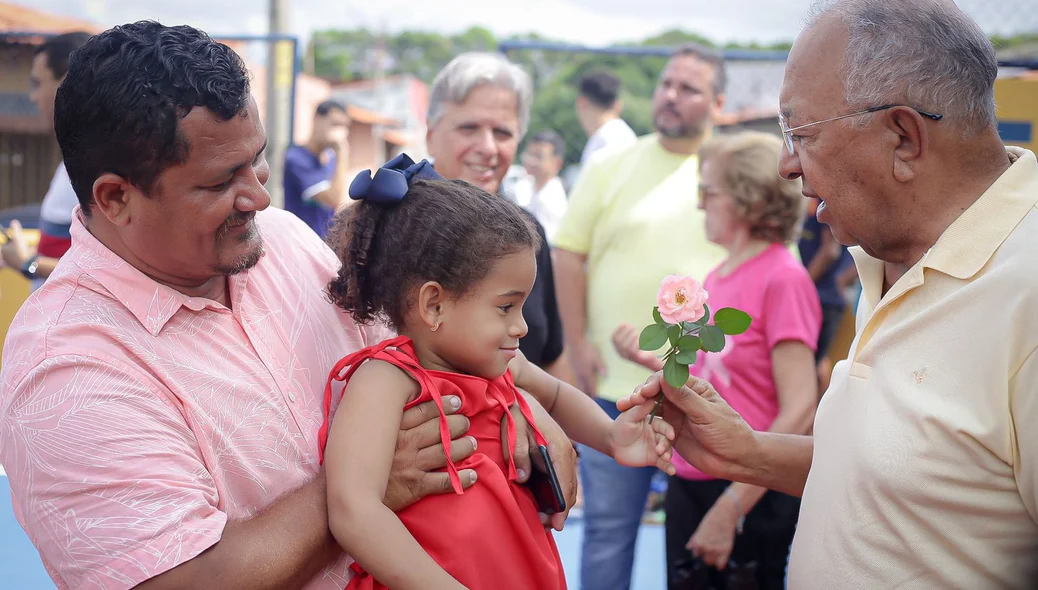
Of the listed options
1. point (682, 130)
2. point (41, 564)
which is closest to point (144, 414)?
point (682, 130)

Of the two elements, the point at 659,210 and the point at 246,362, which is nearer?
the point at 246,362

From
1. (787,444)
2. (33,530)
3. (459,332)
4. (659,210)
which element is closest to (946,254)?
(787,444)

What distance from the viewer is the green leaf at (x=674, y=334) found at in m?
2.07

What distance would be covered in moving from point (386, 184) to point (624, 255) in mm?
2292

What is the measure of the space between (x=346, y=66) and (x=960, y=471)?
7714 centimetres

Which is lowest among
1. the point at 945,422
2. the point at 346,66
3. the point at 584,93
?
the point at 346,66

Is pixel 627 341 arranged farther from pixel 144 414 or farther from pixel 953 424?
pixel 144 414

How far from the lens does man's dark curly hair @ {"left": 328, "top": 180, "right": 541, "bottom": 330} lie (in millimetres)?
2068

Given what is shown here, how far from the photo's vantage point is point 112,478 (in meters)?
1.61

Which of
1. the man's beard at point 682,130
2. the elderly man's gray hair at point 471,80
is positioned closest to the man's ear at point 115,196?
the elderly man's gray hair at point 471,80

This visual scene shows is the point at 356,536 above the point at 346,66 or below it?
above

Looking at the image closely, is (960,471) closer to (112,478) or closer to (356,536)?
(356,536)

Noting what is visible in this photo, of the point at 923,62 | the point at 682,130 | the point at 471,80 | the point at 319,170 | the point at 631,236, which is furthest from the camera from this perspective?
the point at 319,170

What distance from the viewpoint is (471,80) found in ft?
11.2
